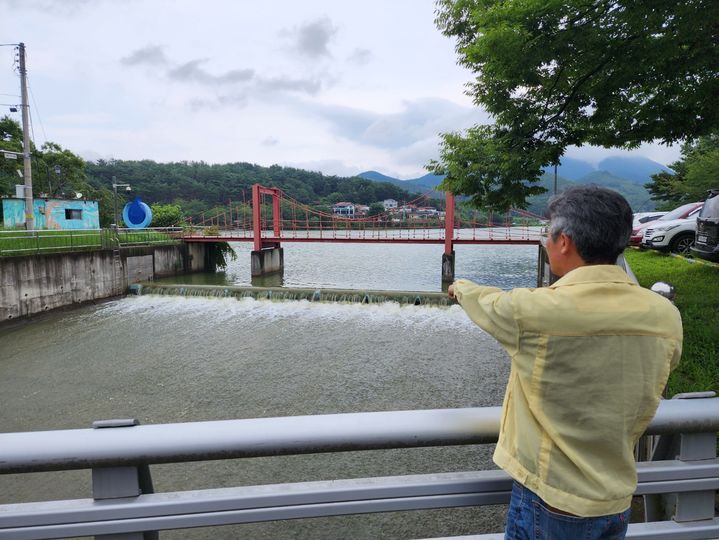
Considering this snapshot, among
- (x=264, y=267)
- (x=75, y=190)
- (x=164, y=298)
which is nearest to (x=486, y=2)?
(x=164, y=298)

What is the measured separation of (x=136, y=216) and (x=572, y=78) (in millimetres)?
22787

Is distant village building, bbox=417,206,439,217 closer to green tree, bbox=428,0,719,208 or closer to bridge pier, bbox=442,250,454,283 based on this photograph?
bridge pier, bbox=442,250,454,283

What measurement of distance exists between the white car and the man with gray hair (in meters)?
11.6

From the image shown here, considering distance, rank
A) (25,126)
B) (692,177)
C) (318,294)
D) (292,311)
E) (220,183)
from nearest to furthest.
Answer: (292,311)
(318,294)
(25,126)
(692,177)
(220,183)

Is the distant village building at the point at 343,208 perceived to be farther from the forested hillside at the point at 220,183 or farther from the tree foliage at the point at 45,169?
the tree foliage at the point at 45,169

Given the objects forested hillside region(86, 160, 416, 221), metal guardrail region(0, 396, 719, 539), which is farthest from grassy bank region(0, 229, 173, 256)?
forested hillside region(86, 160, 416, 221)

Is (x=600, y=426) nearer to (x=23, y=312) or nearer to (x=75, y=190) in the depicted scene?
(x=23, y=312)

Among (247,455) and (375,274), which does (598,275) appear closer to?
(247,455)

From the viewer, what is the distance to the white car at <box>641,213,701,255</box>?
420 inches

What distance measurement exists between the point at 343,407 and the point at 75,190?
32.5 m

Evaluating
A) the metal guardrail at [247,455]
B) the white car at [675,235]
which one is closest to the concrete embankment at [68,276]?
the metal guardrail at [247,455]

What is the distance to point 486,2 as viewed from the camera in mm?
6074

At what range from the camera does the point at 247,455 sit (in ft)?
3.46

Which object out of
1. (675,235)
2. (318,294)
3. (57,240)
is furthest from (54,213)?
(675,235)
